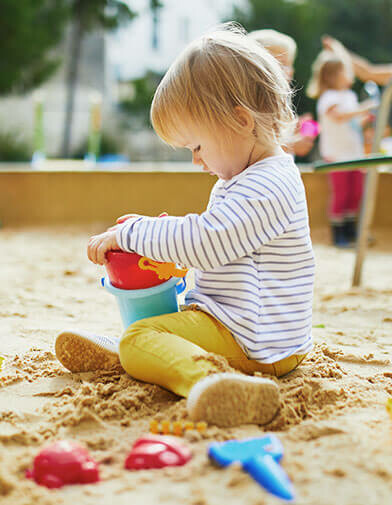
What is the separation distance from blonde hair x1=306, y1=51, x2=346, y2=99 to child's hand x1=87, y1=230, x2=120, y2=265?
3.01 m

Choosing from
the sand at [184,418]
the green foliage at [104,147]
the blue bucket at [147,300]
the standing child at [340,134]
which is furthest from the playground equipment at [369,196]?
the green foliage at [104,147]

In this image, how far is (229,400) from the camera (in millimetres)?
925

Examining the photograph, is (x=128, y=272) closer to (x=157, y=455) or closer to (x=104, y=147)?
(x=157, y=455)

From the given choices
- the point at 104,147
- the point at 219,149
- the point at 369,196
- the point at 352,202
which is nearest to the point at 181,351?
the point at 219,149

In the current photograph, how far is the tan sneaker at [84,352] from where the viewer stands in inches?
49.1

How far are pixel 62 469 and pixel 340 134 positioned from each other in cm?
349

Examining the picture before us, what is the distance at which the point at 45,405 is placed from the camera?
106 cm

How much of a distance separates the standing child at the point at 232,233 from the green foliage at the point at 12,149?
9.83 meters

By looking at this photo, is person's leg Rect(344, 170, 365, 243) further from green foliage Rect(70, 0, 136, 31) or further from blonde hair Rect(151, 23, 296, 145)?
green foliage Rect(70, 0, 136, 31)

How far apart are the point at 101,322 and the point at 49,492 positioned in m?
1.01

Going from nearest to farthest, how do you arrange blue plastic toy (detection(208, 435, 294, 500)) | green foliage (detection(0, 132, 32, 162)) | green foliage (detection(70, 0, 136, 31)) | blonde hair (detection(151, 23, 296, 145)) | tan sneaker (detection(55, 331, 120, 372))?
1. blue plastic toy (detection(208, 435, 294, 500))
2. blonde hair (detection(151, 23, 296, 145))
3. tan sneaker (detection(55, 331, 120, 372))
4. green foliage (detection(0, 132, 32, 162))
5. green foliage (detection(70, 0, 136, 31))

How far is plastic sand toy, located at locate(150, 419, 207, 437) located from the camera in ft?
2.97

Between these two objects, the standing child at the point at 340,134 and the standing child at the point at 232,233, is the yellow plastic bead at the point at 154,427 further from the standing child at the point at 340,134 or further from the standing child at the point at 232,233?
the standing child at the point at 340,134

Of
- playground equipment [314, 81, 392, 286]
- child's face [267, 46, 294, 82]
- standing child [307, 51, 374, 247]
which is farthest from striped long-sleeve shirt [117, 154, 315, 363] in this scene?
standing child [307, 51, 374, 247]
